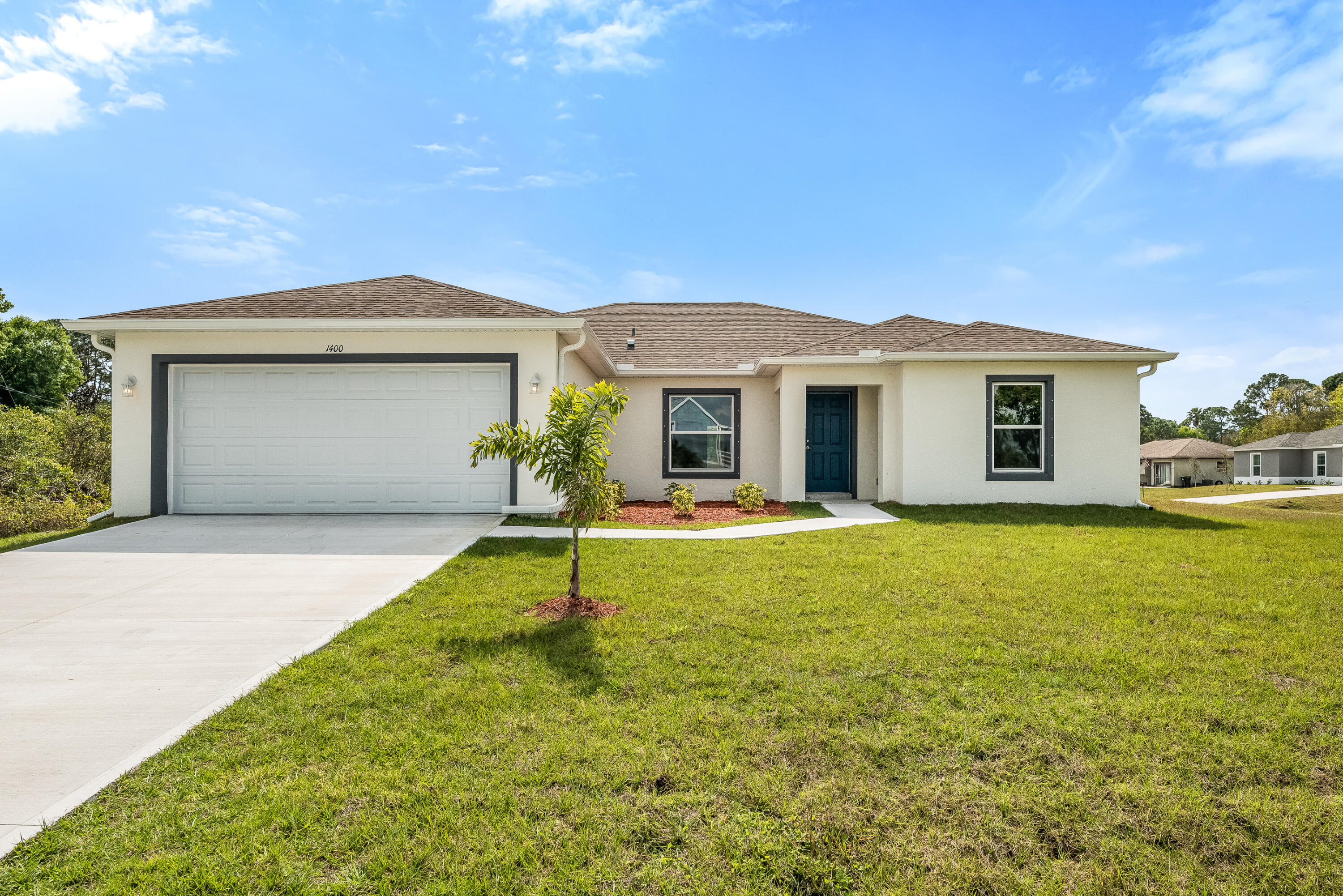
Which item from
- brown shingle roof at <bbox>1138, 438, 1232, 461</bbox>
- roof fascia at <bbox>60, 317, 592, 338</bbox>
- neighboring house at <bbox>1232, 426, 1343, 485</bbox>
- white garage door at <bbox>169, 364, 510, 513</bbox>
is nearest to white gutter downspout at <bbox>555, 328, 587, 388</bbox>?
roof fascia at <bbox>60, 317, 592, 338</bbox>

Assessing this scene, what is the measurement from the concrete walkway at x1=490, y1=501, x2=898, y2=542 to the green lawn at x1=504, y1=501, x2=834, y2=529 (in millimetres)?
133

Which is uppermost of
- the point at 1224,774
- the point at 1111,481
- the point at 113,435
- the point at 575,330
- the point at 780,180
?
the point at 780,180

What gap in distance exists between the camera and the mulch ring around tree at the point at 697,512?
32.8 ft

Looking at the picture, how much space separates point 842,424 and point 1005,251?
230 inches

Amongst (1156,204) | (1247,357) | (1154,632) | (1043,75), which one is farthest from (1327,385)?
(1154,632)

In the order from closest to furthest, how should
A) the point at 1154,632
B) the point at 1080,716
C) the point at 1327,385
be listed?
the point at 1080,716 → the point at 1154,632 → the point at 1327,385

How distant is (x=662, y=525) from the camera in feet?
31.4

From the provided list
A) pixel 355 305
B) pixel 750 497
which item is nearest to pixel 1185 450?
pixel 750 497

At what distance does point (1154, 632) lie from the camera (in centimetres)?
417

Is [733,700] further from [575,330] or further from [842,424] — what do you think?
[842,424]

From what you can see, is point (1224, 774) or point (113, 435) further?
point (113, 435)

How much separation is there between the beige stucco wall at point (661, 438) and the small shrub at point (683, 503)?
207 cm

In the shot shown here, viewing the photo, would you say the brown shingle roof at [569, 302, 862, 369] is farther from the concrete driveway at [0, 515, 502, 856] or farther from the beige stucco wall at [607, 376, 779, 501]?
the concrete driveway at [0, 515, 502, 856]

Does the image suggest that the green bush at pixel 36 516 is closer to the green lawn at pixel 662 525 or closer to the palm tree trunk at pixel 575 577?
the green lawn at pixel 662 525
